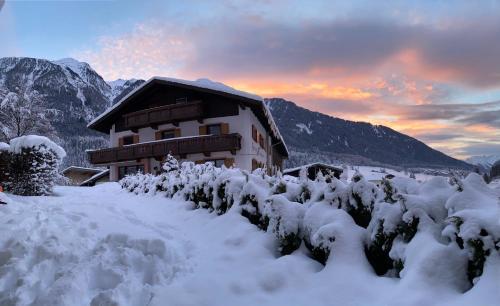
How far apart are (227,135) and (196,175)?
14420 millimetres

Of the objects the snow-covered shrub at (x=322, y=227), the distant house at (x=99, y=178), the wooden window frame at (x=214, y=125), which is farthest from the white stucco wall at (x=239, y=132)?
the snow-covered shrub at (x=322, y=227)

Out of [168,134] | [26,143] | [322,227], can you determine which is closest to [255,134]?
[168,134]

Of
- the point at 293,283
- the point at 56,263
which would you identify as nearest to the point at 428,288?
the point at 293,283

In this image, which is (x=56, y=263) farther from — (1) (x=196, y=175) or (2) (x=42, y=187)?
(2) (x=42, y=187)

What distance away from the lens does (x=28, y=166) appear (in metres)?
13.4

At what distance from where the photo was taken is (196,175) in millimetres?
10117

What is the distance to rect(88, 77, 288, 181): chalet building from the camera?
2531 cm

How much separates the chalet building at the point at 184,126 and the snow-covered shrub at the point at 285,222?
18.7m

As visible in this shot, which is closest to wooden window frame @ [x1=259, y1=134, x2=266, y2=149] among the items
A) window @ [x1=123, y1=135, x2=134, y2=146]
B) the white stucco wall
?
the white stucco wall

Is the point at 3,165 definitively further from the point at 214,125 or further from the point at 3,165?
the point at 214,125

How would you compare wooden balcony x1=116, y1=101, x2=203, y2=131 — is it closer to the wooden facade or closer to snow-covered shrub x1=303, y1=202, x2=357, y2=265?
the wooden facade

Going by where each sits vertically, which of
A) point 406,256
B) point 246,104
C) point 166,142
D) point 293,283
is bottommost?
point 293,283

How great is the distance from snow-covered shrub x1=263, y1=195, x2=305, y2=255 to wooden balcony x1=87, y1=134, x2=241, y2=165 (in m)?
19.4

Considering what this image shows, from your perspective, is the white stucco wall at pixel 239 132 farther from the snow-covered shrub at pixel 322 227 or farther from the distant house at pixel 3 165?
the snow-covered shrub at pixel 322 227
